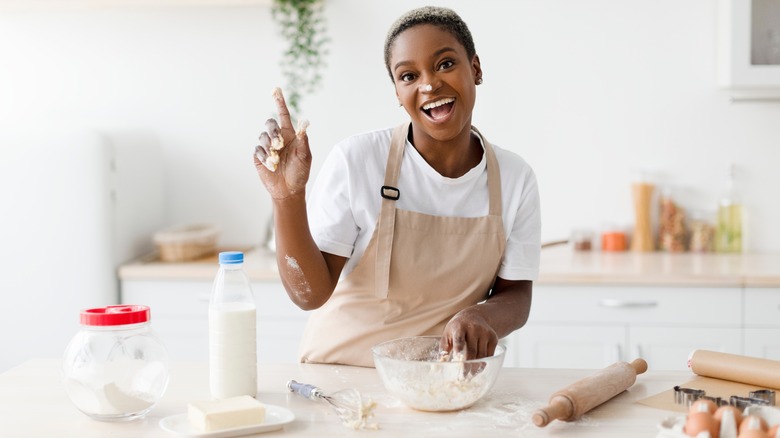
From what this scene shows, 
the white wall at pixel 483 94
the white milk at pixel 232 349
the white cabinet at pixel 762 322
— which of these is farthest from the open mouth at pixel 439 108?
the white wall at pixel 483 94

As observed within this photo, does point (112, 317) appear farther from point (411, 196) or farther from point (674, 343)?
point (674, 343)

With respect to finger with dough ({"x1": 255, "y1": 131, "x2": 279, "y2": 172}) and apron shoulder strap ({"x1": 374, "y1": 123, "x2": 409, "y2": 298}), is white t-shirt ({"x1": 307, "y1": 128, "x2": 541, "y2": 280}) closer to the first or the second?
apron shoulder strap ({"x1": 374, "y1": 123, "x2": 409, "y2": 298})

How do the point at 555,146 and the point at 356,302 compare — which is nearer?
the point at 356,302

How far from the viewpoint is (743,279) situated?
2586 millimetres

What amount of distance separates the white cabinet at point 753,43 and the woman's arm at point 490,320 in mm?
1506

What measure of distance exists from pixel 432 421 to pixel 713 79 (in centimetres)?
228

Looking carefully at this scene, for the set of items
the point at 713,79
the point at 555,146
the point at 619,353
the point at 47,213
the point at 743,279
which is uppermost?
the point at 713,79

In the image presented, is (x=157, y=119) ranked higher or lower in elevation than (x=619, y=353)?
higher

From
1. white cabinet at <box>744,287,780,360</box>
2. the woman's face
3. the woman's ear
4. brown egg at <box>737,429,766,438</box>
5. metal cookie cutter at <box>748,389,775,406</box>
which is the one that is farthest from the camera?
white cabinet at <box>744,287,780,360</box>

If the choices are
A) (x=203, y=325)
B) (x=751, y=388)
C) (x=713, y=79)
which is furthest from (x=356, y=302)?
(x=713, y=79)

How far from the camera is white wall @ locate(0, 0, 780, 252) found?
312 cm

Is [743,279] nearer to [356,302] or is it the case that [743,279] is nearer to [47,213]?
[356,302]

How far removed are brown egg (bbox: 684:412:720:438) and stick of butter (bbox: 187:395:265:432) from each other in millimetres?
574

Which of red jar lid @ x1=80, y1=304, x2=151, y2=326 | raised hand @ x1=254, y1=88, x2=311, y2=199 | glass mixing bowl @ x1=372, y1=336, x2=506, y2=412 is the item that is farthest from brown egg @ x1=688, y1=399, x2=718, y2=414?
red jar lid @ x1=80, y1=304, x2=151, y2=326
